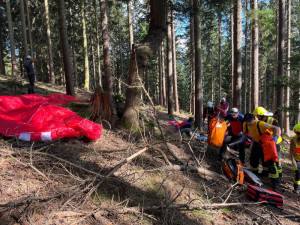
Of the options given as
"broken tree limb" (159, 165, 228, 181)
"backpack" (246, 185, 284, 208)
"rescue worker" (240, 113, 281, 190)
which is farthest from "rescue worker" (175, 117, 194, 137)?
"backpack" (246, 185, 284, 208)

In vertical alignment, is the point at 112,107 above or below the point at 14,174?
above

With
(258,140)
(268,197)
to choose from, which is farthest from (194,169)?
(258,140)

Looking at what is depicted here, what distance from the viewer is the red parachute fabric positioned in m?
4.01

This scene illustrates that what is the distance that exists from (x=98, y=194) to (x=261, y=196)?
3110 millimetres

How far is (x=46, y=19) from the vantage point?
1533 centimetres

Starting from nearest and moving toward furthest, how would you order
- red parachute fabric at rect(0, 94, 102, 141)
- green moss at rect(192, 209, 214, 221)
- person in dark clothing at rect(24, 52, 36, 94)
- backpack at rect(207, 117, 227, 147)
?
green moss at rect(192, 209, 214, 221) → red parachute fabric at rect(0, 94, 102, 141) → backpack at rect(207, 117, 227, 147) → person in dark clothing at rect(24, 52, 36, 94)

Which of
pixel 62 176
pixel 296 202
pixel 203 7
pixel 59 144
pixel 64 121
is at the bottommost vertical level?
pixel 296 202

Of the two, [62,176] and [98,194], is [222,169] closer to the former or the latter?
[98,194]

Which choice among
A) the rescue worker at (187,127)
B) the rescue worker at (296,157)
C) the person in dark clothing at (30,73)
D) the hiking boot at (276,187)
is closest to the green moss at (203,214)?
the hiking boot at (276,187)

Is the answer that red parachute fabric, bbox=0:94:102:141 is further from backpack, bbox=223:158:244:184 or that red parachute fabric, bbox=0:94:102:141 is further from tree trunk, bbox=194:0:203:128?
tree trunk, bbox=194:0:203:128

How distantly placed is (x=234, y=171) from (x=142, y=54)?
3805 millimetres

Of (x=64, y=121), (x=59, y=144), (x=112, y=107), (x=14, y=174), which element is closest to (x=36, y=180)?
(x=14, y=174)

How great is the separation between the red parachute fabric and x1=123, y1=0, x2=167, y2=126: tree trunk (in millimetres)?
1336

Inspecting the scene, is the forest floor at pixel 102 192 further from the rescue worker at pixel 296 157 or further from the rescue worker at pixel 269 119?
the rescue worker at pixel 269 119
